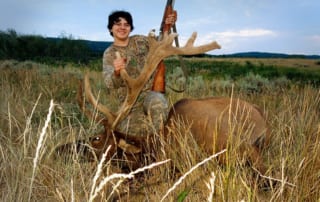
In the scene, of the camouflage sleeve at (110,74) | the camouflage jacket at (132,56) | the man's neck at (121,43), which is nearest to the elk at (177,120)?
the camouflage sleeve at (110,74)

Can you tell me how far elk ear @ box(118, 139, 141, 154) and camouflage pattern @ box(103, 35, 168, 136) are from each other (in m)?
0.38

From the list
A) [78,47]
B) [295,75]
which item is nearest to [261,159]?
[295,75]

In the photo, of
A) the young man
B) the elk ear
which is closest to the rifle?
the young man

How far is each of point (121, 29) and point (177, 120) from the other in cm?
163

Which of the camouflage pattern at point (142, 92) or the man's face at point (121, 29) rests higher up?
the man's face at point (121, 29)

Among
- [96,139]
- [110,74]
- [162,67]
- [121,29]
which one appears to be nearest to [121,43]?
[121,29]

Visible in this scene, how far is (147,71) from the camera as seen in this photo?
4680 millimetres

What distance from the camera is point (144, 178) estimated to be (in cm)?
430

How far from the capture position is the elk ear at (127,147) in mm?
4250

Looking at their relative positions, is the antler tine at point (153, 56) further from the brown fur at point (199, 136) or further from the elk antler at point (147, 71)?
the brown fur at point (199, 136)

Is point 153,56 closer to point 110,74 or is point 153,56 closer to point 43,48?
point 110,74

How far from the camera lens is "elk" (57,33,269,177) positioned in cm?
422

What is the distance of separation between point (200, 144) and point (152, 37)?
1.24 meters

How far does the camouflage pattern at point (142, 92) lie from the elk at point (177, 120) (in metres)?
0.27
